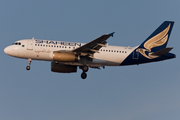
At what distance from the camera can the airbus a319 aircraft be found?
4003cm

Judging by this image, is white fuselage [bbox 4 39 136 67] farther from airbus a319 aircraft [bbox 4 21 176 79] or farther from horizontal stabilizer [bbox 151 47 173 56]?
horizontal stabilizer [bbox 151 47 173 56]

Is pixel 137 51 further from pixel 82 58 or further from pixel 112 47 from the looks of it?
pixel 82 58

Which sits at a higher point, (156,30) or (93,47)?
(156,30)

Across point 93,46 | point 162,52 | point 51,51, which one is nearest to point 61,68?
point 51,51

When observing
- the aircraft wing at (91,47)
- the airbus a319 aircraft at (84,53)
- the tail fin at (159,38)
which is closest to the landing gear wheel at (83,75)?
the airbus a319 aircraft at (84,53)

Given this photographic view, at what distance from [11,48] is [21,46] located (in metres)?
1.45

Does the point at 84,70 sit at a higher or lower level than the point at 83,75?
higher

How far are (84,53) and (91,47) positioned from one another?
4.36 feet

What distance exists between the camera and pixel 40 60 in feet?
136

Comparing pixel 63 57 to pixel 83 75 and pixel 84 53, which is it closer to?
pixel 84 53

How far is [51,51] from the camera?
134 ft

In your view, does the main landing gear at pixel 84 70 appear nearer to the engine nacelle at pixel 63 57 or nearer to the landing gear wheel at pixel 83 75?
the landing gear wheel at pixel 83 75

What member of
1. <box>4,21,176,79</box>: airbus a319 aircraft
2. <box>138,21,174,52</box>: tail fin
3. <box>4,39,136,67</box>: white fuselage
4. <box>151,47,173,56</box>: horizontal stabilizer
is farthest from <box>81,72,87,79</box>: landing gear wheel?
<box>151,47,173,56</box>: horizontal stabilizer

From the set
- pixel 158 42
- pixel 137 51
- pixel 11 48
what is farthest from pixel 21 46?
pixel 158 42
